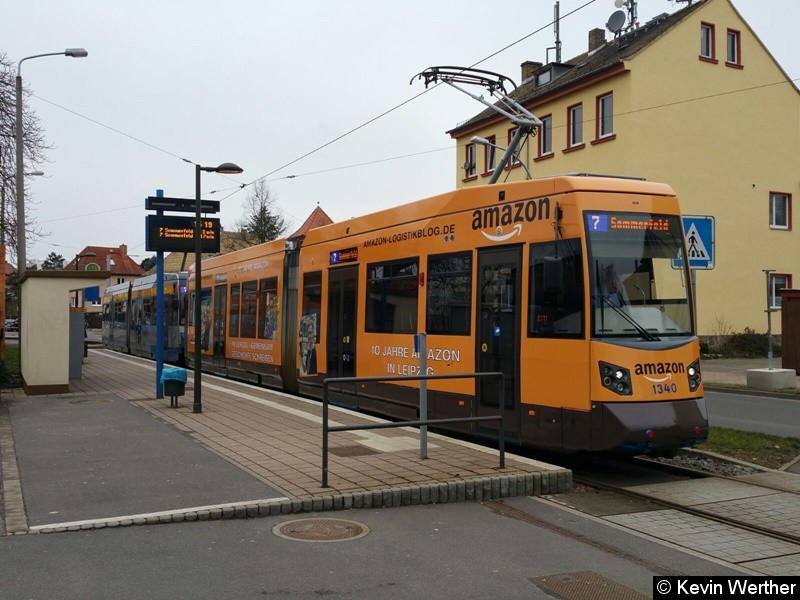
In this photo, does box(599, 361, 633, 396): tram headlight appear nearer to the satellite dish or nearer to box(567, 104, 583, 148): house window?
box(567, 104, 583, 148): house window

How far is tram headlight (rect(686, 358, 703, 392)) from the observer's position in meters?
8.52

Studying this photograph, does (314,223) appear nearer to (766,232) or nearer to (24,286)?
(766,232)

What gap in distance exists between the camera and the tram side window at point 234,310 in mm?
19797

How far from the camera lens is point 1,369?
675 inches

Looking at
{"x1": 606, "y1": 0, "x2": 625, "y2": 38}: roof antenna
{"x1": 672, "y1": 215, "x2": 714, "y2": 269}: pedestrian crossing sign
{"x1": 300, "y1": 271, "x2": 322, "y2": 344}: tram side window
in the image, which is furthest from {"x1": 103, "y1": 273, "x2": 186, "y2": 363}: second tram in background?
{"x1": 606, "y1": 0, "x2": 625, "y2": 38}: roof antenna

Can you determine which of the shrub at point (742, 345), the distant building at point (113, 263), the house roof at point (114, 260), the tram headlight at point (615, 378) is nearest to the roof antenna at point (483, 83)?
the tram headlight at point (615, 378)

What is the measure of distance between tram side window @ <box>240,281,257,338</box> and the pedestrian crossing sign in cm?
1099

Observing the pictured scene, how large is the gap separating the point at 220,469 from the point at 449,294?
12.7ft

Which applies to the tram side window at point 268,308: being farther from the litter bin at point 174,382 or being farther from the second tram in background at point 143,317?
the second tram in background at point 143,317

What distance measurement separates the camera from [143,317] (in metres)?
32.1

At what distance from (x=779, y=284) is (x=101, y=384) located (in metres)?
27.3

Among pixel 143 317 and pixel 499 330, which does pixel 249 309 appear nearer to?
pixel 499 330

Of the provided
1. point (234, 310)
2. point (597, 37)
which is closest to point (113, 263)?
point (597, 37)

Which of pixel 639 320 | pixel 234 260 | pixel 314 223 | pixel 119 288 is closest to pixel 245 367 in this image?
pixel 234 260
